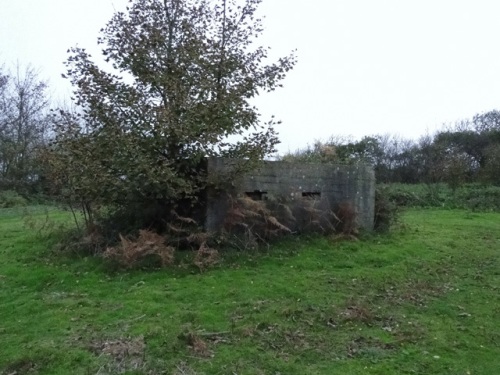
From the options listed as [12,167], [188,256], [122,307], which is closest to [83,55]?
[188,256]

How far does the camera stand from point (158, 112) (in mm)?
8477

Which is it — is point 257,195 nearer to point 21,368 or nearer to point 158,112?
point 158,112

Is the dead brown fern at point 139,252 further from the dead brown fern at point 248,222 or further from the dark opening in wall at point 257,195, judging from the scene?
the dark opening in wall at point 257,195

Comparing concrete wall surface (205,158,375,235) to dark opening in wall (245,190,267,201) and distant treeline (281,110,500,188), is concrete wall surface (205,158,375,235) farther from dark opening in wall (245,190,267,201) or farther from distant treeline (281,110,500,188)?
distant treeline (281,110,500,188)

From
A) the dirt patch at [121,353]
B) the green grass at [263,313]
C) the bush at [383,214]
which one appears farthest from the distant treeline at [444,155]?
the dirt patch at [121,353]

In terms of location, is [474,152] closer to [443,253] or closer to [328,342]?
[443,253]

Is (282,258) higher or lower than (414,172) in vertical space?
lower

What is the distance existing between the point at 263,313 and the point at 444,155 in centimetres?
2138

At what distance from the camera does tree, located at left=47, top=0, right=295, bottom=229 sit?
841 cm

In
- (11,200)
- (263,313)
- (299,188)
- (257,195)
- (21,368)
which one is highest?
(299,188)

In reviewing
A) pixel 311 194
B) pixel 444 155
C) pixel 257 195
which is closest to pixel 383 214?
pixel 311 194

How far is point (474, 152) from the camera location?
27.7 meters

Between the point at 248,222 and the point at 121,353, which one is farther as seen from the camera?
the point at 248,222

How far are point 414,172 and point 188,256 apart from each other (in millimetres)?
21433
